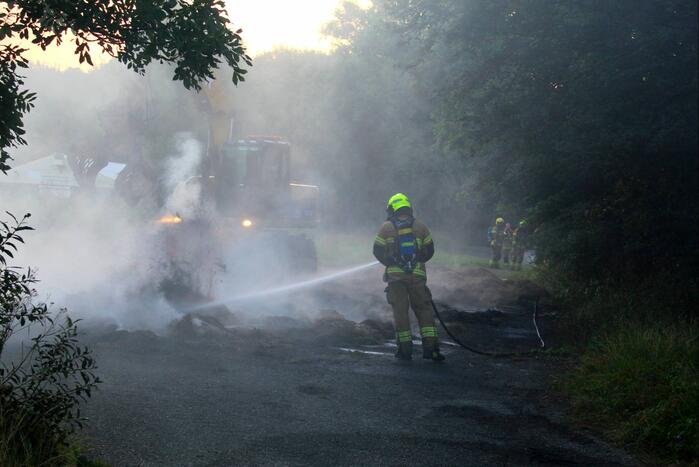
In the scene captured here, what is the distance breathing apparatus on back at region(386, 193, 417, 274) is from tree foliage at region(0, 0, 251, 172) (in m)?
5.75

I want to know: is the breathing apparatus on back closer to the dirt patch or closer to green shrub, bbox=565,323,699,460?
green shrub, bbox=565,323,699,460

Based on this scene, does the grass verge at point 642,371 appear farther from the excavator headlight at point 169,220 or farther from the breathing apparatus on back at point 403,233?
the excavator headlight at point 169,220

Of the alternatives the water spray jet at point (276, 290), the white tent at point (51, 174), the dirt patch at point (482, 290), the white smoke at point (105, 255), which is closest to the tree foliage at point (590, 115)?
the dirt patch at point (482, 290)

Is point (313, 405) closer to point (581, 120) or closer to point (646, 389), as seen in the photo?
point (646, 389)

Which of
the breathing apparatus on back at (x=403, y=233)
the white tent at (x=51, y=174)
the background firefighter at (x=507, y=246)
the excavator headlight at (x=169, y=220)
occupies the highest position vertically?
the white tent at (x=51, y=174)

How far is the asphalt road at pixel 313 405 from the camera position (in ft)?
18.9

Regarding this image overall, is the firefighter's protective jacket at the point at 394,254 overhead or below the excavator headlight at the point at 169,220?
below

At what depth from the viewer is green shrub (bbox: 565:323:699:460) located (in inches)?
245

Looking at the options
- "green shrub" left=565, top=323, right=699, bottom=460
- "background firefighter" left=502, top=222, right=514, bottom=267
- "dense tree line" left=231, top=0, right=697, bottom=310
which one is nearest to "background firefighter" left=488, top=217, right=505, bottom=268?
"background firefighter" left=502, top=222, right=514, bottom=267

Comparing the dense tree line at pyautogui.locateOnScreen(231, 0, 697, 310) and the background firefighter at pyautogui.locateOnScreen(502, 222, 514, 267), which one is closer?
the dense tree line at pyautogui.locateOnScreen(231, 0, 697, 310)

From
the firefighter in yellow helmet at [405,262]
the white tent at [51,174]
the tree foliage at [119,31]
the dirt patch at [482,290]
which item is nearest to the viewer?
the tree foliage at [119,31]

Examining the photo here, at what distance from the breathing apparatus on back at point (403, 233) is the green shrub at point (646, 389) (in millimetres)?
2355

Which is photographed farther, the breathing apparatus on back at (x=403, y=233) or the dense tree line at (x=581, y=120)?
the dense tree line at (x=581, y=120)

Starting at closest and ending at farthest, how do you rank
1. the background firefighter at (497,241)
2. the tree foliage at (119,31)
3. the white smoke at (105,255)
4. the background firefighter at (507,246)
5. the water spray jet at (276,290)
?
the tree foliage at (119,31) → the white smoke at (105,255) → the water spray jet at (276,290) → the background firefighter at (497,241) → the background firefighter at (507,246)
